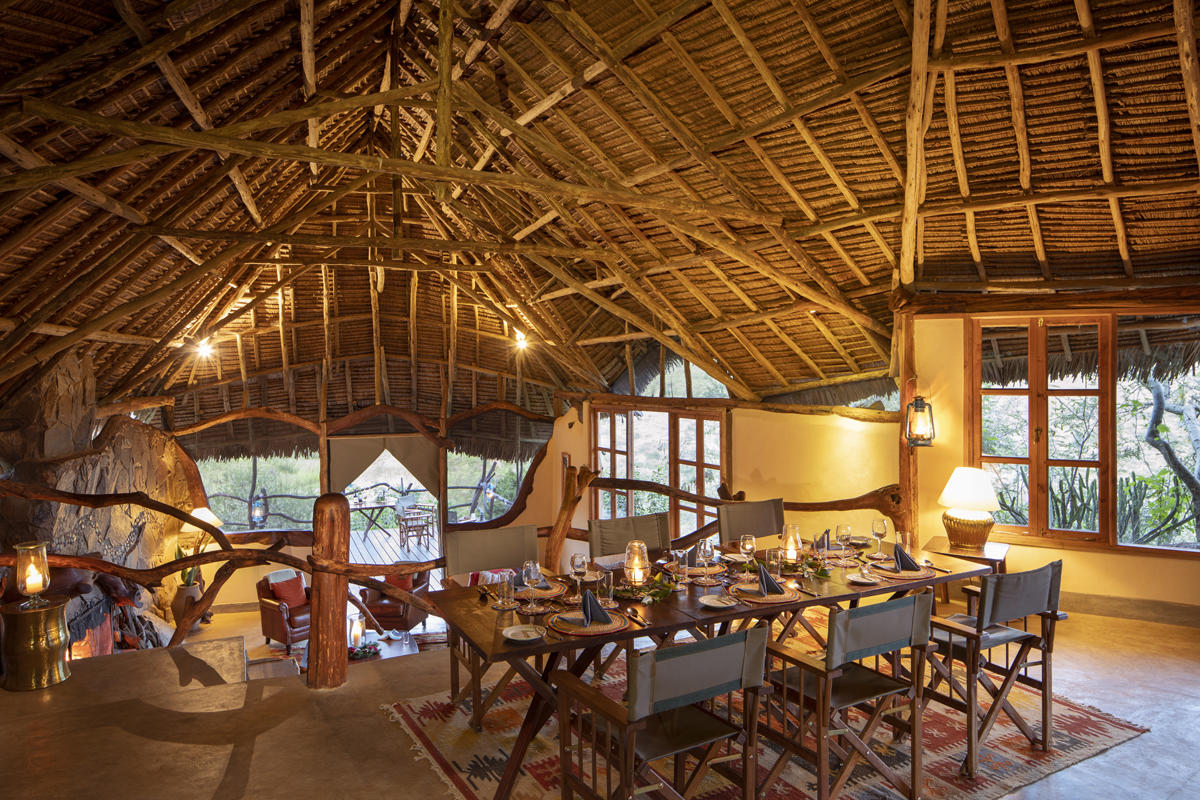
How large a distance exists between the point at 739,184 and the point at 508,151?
2.36 metres

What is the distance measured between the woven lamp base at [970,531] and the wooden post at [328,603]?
3.91 metres

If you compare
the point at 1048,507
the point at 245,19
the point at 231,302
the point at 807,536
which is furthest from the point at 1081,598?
the point at 231,302

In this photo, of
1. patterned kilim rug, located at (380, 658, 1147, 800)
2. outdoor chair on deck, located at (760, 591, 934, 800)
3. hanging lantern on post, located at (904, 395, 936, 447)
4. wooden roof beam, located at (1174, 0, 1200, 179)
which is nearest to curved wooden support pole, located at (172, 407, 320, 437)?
patterned kilim rug, located at (380, 658, 1147, 800)

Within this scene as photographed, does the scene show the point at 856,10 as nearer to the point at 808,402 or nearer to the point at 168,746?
the point at 808,402

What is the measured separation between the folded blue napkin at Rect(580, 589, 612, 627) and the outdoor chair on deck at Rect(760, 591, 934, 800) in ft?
2.29

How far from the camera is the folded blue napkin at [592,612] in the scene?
3.23 metres

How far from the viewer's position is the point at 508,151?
7188mm

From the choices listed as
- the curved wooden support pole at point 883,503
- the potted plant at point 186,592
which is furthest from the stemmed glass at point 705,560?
the potted plant at point 186,592

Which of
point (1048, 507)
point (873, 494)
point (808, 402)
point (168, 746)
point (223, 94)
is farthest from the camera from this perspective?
point (808, 402)

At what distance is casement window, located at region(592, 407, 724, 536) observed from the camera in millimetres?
9109

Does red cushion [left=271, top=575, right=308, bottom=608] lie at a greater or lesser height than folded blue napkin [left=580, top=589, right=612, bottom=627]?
lesser

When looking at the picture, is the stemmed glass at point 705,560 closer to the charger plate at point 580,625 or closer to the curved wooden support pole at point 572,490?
the charger plate at point 580,625

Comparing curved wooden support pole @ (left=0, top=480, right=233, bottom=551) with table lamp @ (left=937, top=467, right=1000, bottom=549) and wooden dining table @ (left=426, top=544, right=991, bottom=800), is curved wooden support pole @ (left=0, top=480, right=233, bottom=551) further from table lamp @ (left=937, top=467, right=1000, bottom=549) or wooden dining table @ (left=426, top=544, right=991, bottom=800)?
table lamp @ (left=937, top=467, right=1000, bottom=549)

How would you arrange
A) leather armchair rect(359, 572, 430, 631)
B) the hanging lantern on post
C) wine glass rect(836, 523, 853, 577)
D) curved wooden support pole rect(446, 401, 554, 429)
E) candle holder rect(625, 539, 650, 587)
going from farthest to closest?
curved wooden support pole rect(446, 401, 554, 429)
leather armchair rect(359, 572, 430, 631)
the hanging lantern on post
wine glass rect(836, 523, 853, 577)
candle holder rect(625, 539, 650, 587)
